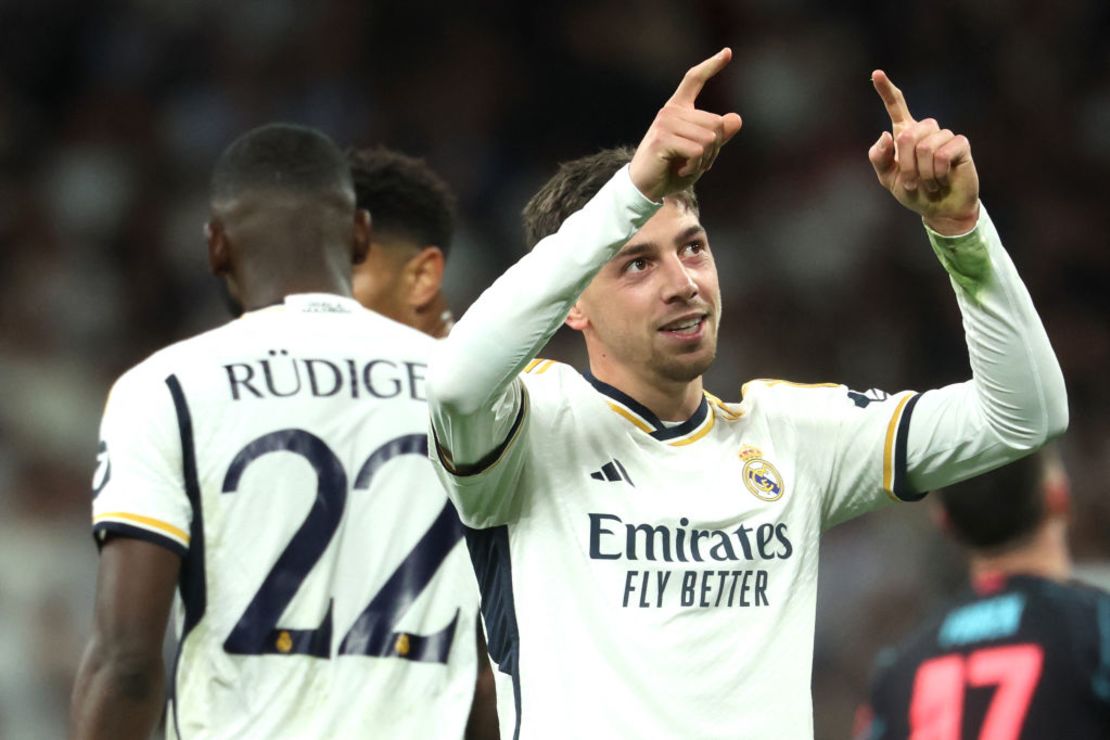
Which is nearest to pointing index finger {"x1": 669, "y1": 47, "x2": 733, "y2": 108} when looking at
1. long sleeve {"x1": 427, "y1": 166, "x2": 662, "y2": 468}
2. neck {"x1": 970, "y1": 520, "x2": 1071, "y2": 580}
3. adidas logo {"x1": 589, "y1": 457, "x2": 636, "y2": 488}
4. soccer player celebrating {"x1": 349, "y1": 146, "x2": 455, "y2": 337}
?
long sleeve {"x1": 427, "y1": 166, "x2": 662, "y2": 468}

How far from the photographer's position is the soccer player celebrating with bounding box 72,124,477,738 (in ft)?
12.0

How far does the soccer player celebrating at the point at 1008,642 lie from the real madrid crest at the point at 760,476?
133 centimetres

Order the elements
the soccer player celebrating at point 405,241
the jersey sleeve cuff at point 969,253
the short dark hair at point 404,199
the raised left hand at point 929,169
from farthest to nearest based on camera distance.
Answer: the short dark hair at point 404,199, the soccer player celebrating at point 405,241, the jersey sleeve cuff at point 969,253, the raised left hand at point 929,169

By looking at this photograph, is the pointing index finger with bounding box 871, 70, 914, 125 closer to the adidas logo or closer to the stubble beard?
the stubble beard

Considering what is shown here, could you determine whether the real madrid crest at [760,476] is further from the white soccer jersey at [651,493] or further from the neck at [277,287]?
the neck at [277,287]

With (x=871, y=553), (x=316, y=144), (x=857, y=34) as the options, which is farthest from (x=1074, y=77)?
(x=316, y=144)

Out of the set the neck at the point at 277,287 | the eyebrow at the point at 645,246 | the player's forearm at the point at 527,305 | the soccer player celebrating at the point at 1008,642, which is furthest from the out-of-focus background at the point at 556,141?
the player's forearm at the point at 527,305

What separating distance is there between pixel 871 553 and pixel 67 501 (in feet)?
12.9

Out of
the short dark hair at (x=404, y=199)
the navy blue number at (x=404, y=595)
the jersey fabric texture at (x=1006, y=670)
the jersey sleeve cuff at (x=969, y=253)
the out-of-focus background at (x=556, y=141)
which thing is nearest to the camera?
the jersey sleeve cuff at (x=969, y=253)

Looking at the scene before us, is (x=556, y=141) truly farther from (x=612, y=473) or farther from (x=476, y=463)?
(x=476, y=463)

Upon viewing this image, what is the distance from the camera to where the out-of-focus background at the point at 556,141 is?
9.81 m

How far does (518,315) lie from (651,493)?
0.46 metres

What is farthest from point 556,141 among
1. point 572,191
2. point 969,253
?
point 969,253

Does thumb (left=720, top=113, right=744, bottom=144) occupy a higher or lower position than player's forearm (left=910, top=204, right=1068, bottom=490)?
higher
